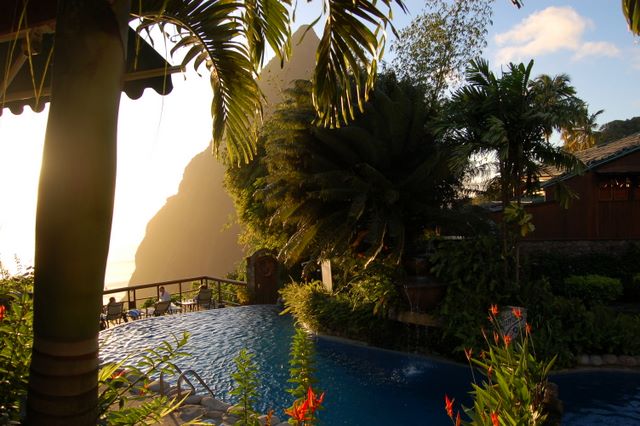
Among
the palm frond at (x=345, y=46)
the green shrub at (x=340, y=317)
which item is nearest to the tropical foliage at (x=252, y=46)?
the palm frond at (x=345, y=46)

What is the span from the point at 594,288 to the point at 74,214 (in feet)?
45.4

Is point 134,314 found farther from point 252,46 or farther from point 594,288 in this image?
point 594,288

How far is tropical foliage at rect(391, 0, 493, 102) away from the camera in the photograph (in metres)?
19.6

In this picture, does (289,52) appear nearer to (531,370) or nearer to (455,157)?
(531,370)

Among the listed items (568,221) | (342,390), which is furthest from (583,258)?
(342,390)

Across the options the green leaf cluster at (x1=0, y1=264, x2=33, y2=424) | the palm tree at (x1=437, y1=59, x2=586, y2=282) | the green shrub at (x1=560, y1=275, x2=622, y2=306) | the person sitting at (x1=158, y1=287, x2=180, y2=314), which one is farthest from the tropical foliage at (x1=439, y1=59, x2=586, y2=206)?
the person sitting at (x1=158, y1=287, x2=180, y2=314)

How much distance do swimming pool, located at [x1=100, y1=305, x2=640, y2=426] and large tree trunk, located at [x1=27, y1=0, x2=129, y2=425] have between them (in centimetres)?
418

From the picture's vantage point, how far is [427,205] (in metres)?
10.9

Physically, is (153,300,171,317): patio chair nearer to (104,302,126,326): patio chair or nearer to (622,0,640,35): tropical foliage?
(104,302,126,326): patio chair

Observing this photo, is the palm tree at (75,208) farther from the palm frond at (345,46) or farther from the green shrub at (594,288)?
the green shrub at (594,288)

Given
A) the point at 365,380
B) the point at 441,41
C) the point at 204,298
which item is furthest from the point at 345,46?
the point at 441,41

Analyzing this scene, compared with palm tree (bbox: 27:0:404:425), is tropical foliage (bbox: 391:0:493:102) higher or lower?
higher

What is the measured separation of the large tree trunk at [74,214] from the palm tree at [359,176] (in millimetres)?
8558

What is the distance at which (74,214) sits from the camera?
5.06 feet
